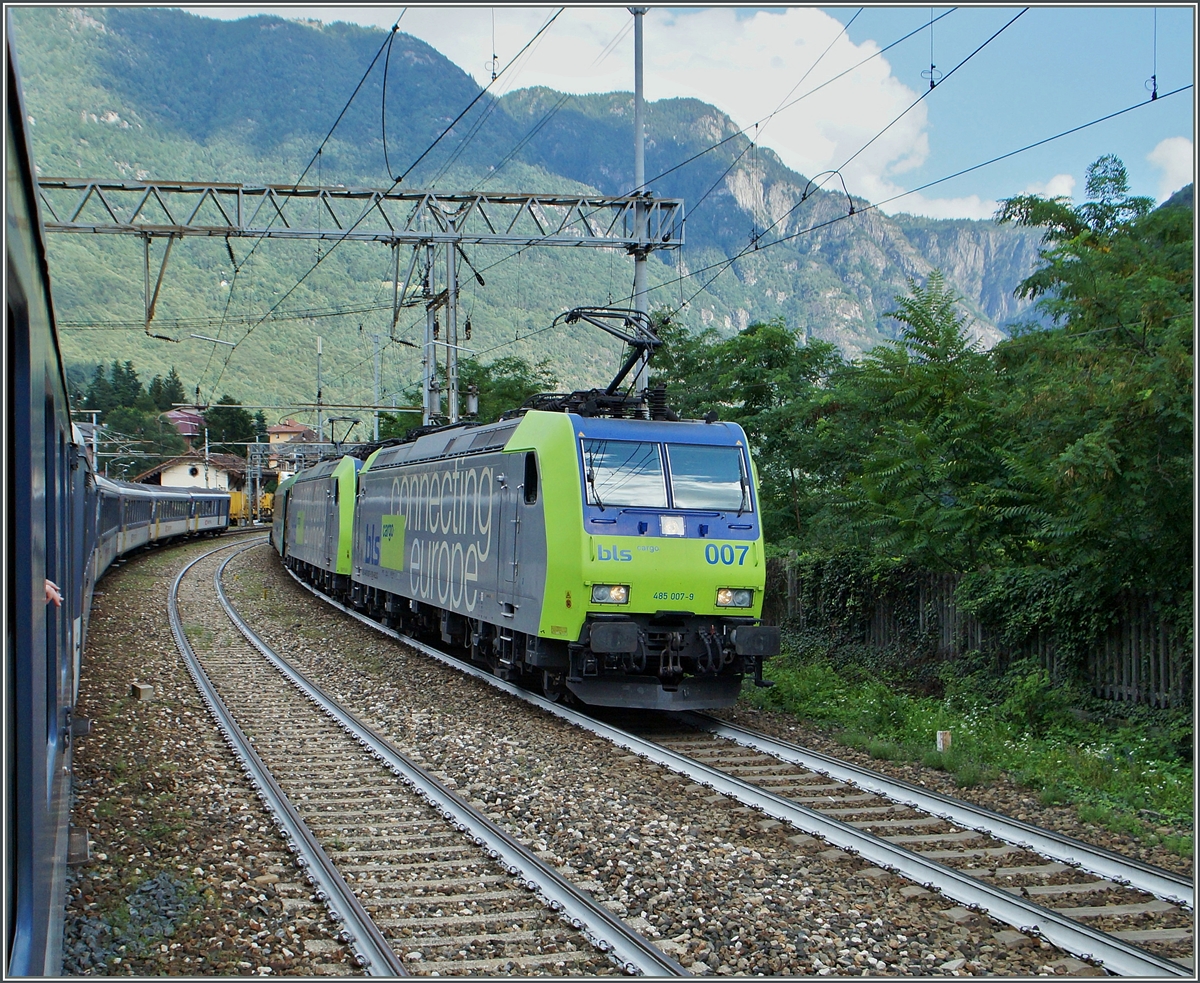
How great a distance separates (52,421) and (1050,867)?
597 cm

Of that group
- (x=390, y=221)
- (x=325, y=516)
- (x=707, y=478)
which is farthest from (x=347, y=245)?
(x=707, y=478)

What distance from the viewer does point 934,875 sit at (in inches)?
248

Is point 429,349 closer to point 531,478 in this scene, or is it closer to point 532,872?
point 531,478

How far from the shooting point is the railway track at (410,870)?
5.35 metres

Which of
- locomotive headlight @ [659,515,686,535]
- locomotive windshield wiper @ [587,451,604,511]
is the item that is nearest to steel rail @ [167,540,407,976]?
locomotive windshield wiper @ [587,451,604,511]

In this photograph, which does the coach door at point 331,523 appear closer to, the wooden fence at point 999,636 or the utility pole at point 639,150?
the utility pole at point 639,150

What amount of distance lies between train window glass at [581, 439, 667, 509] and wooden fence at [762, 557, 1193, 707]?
4.25 meters

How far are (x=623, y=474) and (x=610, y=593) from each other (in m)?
1.24

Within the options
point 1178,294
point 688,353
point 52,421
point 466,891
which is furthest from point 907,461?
point 688,353

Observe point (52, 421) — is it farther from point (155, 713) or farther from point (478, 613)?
point (478, 613)

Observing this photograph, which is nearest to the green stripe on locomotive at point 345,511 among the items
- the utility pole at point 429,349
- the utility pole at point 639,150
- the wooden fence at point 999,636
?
the utility pole at point 429,349

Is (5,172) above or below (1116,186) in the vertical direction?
below

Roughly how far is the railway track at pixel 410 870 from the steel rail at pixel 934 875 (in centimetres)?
184

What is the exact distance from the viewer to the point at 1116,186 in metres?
17.0
